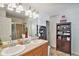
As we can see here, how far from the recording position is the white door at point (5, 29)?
5.36 feet

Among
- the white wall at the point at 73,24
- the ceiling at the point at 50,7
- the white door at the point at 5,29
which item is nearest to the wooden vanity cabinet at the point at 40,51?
the white wall at the point at 73,24

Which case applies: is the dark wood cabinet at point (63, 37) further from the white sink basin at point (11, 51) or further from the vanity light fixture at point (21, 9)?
the white sink basin at point (11, 51)

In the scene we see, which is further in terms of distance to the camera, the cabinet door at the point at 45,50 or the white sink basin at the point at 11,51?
the cabinet door at the point at 45,50

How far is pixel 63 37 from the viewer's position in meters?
1.82

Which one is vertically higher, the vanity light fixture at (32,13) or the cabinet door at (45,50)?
the vanity light fixture at (32,13)

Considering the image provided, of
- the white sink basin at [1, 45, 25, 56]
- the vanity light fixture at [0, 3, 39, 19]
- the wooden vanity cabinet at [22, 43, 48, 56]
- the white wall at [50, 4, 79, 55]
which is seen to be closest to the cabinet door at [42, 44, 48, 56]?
the wooden vanity cabinet at [22, 43, 48, 56]

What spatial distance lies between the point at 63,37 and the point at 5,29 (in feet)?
3.27

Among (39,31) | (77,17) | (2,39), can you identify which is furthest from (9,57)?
(77,17)

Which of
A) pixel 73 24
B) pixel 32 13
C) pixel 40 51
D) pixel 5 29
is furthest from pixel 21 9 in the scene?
pixel 73 24

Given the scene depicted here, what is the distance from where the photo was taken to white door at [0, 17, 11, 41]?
5.36 feet

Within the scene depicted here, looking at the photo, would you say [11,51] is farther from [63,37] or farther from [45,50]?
[63,37]

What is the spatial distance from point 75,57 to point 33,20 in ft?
3.12

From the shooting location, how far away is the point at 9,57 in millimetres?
1678

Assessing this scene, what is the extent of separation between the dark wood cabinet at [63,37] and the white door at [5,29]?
2.65 feet
